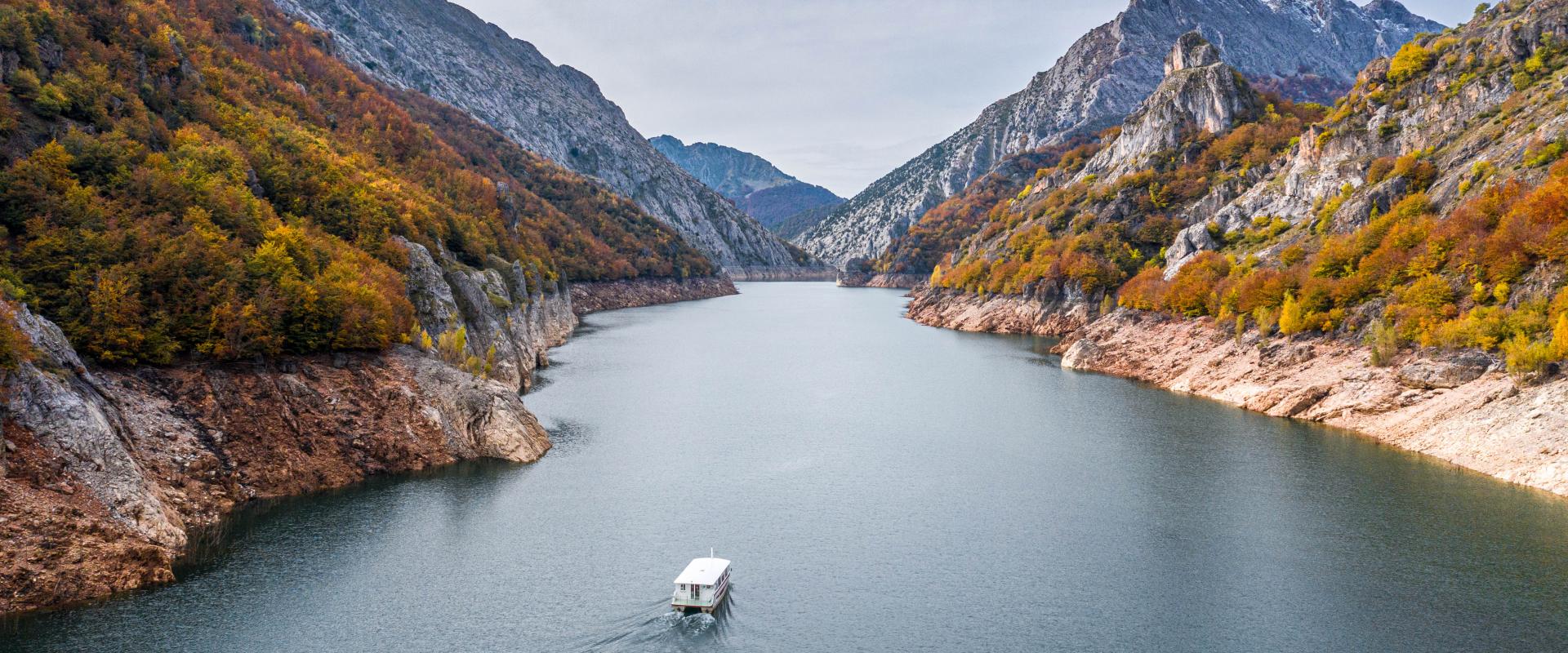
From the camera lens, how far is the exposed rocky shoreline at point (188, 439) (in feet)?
81.1

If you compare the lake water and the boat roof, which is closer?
A: the lake water

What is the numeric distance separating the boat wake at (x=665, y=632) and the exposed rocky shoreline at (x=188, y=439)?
14.5 m

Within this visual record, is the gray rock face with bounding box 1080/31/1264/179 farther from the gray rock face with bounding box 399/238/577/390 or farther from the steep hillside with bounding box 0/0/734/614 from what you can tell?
the steep hillside with bounding box 0/0/734/614

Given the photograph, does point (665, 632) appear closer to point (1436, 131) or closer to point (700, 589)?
point (700, 589)

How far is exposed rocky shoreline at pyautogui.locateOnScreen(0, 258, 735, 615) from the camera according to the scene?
81.1ft

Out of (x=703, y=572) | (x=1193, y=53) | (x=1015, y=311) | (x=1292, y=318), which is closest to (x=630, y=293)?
(x=1015, y=311)

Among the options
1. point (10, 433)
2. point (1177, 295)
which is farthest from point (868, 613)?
point (1177, 295)

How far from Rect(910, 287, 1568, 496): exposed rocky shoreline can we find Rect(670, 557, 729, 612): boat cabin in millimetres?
35331

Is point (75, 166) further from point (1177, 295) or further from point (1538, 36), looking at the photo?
point (1538, 36)

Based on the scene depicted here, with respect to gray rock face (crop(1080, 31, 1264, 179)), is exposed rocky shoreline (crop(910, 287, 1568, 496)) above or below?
below

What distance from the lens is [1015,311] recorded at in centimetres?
11431

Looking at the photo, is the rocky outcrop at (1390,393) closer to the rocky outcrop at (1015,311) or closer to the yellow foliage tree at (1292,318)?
the yellow foliage tree at (1292,318)

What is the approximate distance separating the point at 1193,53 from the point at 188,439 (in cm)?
13403

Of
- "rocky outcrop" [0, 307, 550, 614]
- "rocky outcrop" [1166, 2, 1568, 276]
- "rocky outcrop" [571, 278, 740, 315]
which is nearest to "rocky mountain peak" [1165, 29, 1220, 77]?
"rocky outcrop" [1166, 2, 1568, 276]
